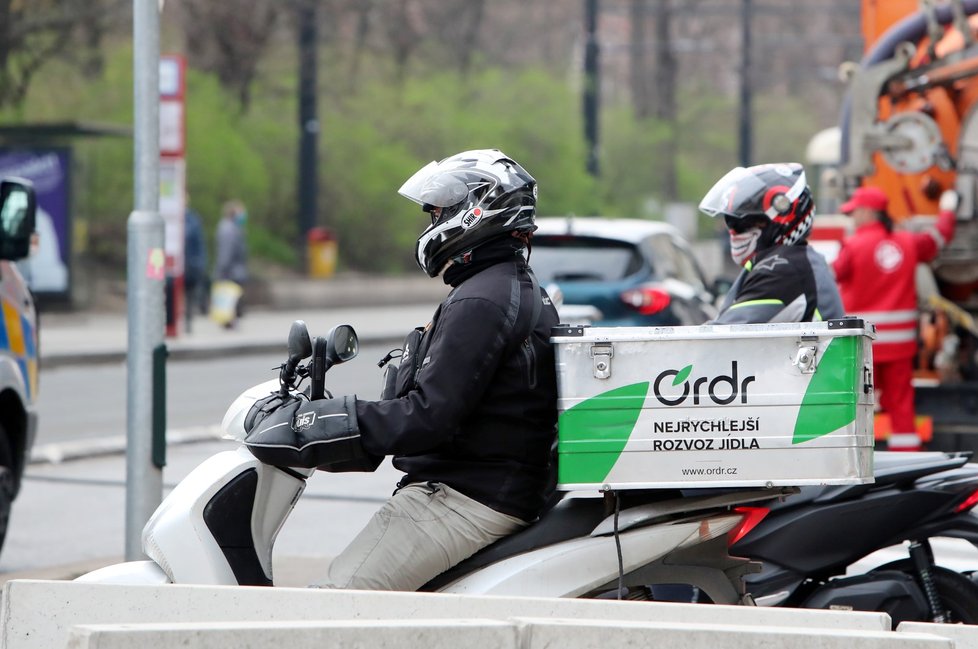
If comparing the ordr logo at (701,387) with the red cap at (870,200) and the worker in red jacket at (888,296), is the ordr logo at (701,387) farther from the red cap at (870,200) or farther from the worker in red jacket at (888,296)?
the red cap at (870,200)

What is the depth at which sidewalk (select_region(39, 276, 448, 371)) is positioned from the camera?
2003cm

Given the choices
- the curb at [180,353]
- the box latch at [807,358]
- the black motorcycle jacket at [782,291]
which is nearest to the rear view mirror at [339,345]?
the box latch at [807,358]

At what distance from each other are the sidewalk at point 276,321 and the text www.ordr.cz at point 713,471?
1227cm

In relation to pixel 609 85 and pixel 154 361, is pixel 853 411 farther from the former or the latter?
pixel 609 85

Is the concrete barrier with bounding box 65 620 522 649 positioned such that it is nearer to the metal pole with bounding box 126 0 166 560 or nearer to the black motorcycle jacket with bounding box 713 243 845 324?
the black motorcycle jacket with bounding box 713 243 845 324

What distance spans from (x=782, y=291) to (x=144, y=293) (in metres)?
2.81

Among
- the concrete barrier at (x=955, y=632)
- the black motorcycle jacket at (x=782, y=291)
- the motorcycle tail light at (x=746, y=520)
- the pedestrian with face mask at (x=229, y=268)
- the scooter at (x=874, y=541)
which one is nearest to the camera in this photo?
the concrete barrier at (x=955, y=632)

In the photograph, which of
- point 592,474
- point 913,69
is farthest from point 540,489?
point 913,69

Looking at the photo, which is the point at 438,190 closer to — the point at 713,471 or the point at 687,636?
the point at 713,471

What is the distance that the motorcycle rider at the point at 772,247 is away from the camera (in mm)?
5574

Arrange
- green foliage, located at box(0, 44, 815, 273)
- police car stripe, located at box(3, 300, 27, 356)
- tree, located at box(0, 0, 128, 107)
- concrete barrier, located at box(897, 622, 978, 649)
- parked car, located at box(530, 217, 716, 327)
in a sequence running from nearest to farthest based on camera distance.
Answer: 1. concrete barrier, located at box(897, 622, 978, 649)
2. police car stripe, located at box(3, 300, 27, 356)
3. parked car, located at box(530, 217, 716, 327)
4. tree, located at box(0, 0, 128, 107)
5. green foliage, located at box(0, 44, 815, 273)

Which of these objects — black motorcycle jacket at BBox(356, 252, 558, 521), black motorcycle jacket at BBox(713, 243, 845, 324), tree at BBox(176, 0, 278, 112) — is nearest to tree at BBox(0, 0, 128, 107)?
tree at BBox(176, 0, 278, 112)

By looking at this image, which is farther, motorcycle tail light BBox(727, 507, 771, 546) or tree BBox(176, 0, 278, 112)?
tree BBox(176, 0, 278, 112)

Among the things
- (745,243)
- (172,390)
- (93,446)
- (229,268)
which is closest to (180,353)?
(172,390)
